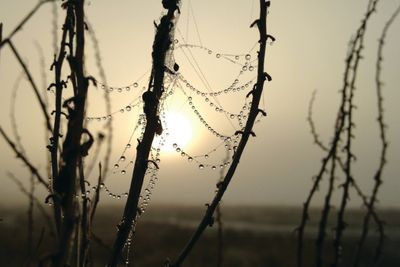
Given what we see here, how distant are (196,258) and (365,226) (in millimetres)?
21494

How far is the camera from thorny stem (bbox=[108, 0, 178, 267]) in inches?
34.7

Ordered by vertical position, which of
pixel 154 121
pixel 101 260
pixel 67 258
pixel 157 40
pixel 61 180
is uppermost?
pixel 157 40

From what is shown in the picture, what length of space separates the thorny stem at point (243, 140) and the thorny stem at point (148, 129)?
0.12m

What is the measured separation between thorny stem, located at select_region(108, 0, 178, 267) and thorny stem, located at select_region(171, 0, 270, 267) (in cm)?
12

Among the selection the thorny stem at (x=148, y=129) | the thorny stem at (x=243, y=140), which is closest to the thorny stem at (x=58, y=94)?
the thorny stem at (x=148, y=129)

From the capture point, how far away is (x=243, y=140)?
0.96 m

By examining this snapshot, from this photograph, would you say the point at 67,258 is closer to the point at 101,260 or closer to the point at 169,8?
the point at 169,8

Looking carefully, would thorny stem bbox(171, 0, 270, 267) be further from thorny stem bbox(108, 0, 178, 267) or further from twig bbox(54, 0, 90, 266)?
twig bbox(54, 0, 90, 266)

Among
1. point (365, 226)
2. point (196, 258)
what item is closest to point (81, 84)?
point (365, 226)

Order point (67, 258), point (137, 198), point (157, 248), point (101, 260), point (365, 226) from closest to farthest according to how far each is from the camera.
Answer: point (67, 258)
point (137, 198)
point (365, 226)
point (101, 260)
point (157, 248)

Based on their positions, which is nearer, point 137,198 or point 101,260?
point 137,198

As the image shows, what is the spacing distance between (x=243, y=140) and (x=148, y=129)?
0.20m

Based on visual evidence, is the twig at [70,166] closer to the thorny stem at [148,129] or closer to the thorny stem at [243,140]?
the thorny stem at [148,129]

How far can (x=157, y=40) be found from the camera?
895 mm
